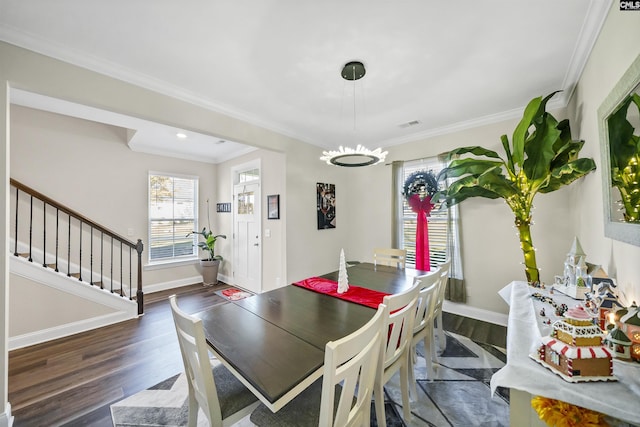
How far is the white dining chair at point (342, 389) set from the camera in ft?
2.87

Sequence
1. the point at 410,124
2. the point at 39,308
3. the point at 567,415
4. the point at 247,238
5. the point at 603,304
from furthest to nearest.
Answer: the point at 247,238, the point at 410,124, the point at 39,308, the point at 603,304, the point at 567,415

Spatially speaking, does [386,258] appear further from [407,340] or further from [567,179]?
[567,179]

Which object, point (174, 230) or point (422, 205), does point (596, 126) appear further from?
point (174, 230)

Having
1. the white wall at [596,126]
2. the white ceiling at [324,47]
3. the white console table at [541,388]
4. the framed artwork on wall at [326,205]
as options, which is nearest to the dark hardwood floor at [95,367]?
the white wall at [596,126]

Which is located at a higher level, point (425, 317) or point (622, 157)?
point (622, 157)

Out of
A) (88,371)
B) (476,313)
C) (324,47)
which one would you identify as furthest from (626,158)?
(88,371)

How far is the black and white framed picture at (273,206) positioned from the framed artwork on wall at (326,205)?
734 millimetres

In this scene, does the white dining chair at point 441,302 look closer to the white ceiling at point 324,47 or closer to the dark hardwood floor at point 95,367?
the dark hardwood floor at point 95,367

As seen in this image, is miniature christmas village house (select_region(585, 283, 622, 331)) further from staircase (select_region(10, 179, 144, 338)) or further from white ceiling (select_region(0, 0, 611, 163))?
staircase (select_region(10, 179, 144, 338))

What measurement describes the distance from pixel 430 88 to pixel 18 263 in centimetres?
499

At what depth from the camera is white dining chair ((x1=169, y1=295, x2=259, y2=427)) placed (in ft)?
3.51

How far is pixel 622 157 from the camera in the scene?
1.27m

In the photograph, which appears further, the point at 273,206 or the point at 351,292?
the point at 273,206

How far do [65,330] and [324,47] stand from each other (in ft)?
14.2
